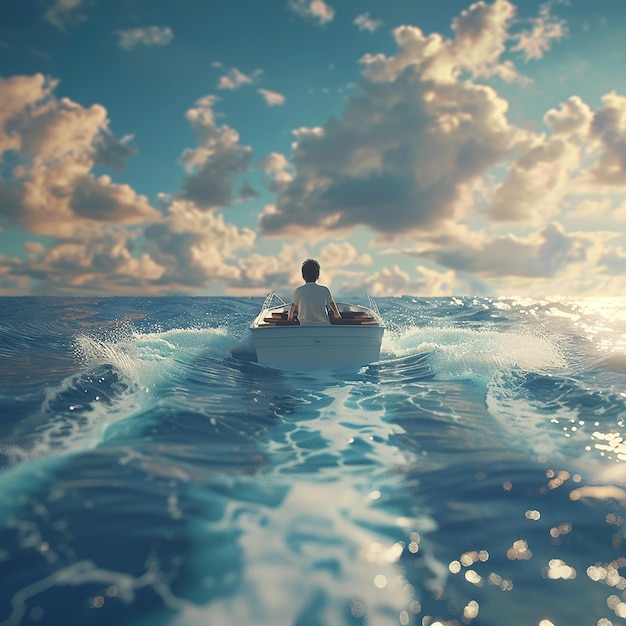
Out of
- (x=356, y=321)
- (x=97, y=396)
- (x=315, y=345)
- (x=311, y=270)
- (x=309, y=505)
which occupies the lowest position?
(x=309, y=505)

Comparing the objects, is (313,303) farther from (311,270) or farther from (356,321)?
(356,321)

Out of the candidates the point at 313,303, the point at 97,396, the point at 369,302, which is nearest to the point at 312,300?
the point at 313,303

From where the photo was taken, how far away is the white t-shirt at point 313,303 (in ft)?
37.6

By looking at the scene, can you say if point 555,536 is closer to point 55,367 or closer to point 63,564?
point 63,564

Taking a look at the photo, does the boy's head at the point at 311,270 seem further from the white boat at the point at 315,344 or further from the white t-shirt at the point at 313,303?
the white boat at the point at 315,344

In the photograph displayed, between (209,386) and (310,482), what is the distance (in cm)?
563

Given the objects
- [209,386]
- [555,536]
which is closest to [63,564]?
[555,536]

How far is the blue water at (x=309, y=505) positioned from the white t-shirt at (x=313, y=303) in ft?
7.88

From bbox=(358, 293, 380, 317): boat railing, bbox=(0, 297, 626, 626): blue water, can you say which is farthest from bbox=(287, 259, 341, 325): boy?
bbox=(358, 293, 380, 317): boat railing

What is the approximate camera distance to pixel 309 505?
15.1ft

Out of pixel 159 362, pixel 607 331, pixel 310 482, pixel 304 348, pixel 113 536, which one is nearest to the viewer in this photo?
pixel 113 536

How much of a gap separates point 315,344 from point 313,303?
1082mm

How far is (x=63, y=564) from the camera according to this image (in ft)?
11.6

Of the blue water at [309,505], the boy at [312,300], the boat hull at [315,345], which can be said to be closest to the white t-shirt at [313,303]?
the boy at [312,300]
